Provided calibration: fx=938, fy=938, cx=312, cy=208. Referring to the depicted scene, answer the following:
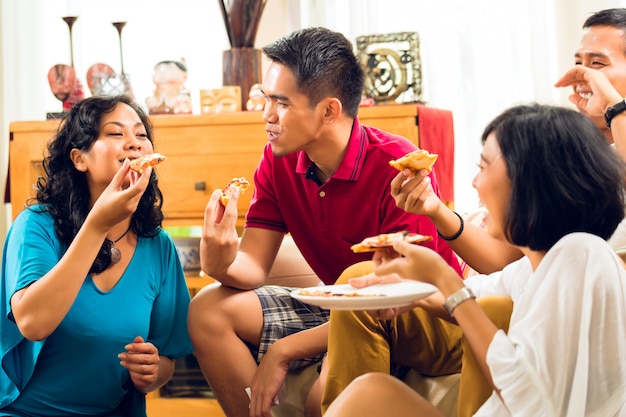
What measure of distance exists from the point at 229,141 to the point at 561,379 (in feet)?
7.69

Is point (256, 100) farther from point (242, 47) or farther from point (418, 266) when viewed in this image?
point (418, 266)

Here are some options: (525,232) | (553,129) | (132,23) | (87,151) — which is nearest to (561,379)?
(525,232)

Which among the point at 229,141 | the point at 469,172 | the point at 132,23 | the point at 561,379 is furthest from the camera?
the point at 132,23

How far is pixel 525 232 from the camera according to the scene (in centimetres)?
164

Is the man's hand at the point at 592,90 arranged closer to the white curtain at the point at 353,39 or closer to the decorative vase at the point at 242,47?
the white curtain at the point at 353,39

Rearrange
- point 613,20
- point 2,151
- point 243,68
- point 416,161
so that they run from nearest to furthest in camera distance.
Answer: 1. point 416,161
2. point 613,20
3. point 243,68
4. point 2,151

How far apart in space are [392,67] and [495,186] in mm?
2123

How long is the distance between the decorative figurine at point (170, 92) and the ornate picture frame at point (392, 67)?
0.76 metres

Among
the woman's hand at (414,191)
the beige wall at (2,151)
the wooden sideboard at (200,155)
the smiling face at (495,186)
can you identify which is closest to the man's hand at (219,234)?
the woman's hand at (414,191)

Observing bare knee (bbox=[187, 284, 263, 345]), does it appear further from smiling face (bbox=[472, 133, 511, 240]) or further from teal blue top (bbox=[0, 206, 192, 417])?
smiling face (bbox=[472, 133, 511, 240])

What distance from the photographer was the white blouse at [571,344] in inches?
60.7

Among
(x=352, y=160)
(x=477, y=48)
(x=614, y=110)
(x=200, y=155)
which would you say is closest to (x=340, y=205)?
(x=352, y=160)

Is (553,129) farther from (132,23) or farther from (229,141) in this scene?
(132,23)

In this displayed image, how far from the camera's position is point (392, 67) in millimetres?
3746
